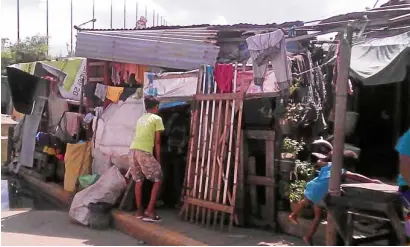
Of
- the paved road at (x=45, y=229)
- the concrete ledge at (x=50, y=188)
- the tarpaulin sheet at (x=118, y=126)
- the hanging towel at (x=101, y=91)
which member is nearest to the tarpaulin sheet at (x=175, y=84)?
the tarpaulin sheet at (x=118, y=126)

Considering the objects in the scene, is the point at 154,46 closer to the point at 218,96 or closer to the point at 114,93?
the point at 114,93

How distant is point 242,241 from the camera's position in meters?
6.56

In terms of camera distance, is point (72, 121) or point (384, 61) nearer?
point (384, 61)

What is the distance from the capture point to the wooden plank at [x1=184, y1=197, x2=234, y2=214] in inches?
273

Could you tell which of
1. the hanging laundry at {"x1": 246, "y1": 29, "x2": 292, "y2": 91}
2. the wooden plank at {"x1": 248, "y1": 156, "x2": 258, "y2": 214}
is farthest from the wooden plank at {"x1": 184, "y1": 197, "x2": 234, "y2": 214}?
the hanging laundry at {"x1": 246, "y1": 29, "x2": 292, "y2": 91}

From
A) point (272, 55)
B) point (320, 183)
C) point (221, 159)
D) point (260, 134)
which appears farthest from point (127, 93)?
point (320, 183)

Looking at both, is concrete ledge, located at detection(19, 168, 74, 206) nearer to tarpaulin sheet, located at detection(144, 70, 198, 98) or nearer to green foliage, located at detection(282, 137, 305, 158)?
tarpaulin sheet, located at detection(144, 70, 198, 98)

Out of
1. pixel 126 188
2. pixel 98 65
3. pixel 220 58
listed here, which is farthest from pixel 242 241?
pixel 98 65

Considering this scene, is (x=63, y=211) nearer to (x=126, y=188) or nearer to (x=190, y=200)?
(x=126, y=188)

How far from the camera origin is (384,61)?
7.73 m

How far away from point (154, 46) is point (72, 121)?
10.6 feet

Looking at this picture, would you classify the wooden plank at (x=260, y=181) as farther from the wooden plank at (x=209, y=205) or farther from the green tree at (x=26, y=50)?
the green tree at (x=26, y=50)

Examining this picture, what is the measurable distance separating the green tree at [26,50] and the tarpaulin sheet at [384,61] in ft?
114

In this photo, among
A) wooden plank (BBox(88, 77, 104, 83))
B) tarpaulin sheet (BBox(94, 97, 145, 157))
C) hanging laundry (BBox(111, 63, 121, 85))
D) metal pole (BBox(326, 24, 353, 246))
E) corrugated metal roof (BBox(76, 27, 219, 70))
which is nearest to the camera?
metal pole (BBox(326, 24, 353, 246))
